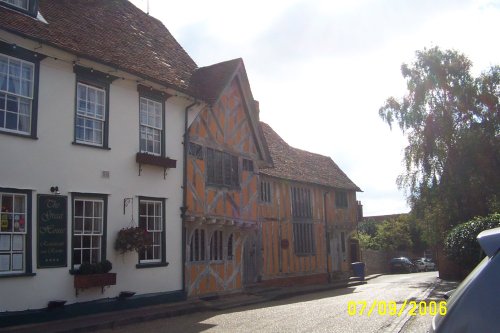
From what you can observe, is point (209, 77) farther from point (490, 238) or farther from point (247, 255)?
point (490, 238)

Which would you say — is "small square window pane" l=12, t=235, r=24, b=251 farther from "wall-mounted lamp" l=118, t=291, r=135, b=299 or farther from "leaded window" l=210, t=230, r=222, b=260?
"leaded window" l=210, t=230, r=222, b=260

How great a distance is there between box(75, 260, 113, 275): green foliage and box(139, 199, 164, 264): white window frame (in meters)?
→ 1.61

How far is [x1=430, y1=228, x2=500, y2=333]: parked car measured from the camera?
2.66 m

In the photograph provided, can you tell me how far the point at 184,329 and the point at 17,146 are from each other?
5.63 metres

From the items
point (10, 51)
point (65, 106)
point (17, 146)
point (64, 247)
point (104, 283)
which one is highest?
point (10, 51)

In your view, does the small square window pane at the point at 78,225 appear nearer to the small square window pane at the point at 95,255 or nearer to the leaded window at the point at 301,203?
the small square window pane at the point at 95,255

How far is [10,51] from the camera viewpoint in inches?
445

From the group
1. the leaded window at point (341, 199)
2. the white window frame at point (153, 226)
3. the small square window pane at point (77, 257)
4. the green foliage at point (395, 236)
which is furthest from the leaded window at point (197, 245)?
the green foliage at point (395, 236)

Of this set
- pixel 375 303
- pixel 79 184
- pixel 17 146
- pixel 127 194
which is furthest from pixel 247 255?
pixel 17 146

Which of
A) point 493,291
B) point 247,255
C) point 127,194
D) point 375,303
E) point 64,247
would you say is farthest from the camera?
point 247,255

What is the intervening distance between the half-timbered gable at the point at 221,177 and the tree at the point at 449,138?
11.8 meters

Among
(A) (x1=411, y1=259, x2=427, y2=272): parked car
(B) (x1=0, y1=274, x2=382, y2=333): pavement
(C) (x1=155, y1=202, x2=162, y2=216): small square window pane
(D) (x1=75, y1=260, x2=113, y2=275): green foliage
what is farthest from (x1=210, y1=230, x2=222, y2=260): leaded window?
(A) (x1=411, y1=259, x2=427, y2=272): parked car

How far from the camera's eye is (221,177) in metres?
18.0

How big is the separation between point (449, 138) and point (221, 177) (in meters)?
15.5
